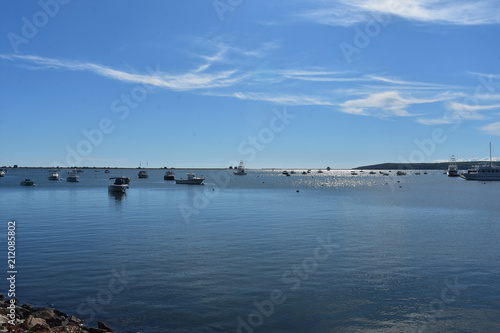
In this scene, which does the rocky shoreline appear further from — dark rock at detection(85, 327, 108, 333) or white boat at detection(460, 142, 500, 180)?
white boat at detection(460, 142, 500, 180)

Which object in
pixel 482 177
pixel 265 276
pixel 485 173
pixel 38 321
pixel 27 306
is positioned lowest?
pixel 265 276

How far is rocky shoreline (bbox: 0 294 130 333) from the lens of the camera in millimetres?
13492

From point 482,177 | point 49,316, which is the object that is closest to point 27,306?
point 49,316

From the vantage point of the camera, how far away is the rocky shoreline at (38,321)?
44.3ft

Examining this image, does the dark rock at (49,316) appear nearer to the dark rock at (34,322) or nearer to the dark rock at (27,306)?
the dark rock at (34,322)

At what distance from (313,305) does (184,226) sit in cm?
2566

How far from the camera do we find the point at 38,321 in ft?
46.6

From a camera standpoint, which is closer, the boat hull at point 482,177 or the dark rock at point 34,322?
the dark rock at point 34,322

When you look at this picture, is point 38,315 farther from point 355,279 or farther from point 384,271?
point 384,271

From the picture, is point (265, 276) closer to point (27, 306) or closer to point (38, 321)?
point (38, 321)

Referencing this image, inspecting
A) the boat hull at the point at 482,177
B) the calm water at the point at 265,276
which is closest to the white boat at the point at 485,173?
the boat hull at the point at 482,177

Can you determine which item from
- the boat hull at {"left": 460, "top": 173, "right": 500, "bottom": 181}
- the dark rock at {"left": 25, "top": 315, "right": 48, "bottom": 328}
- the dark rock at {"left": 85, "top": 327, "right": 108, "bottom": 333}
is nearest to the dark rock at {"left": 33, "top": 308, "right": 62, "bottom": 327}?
the dark rock at {"left": 25, "top": 315, "right": 48, "bottom": 328}

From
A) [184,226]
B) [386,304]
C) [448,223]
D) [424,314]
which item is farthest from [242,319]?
[448,223]

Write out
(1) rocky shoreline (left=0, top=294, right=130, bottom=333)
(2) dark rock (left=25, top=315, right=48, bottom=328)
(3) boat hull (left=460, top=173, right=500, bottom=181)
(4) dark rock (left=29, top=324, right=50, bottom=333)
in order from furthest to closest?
(3) boat hull (left=460, top=173, right=500, bottom=181) → (2) dark rock (left=25, top=315, right=48, bottom=328) → (1) rocky shoreline (left=0, top=294, right=130, bottom=333) → (4) dark rock (left=29, top=324, right=50, bottom=333)
